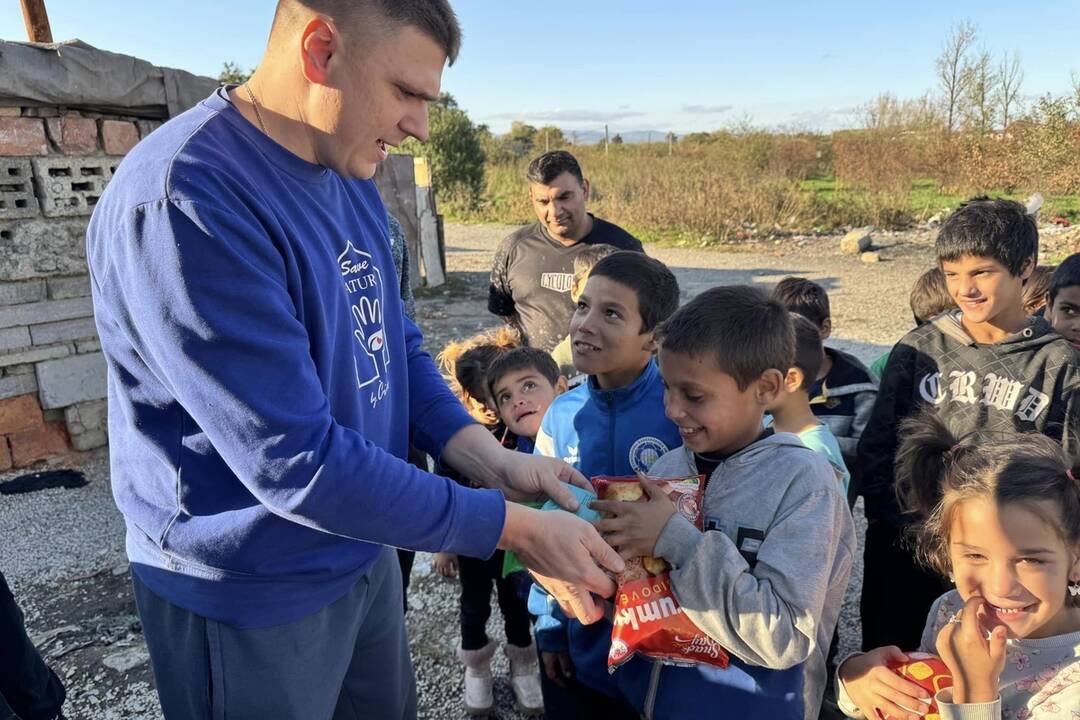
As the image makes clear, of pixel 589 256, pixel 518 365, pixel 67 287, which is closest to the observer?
pixel 518 365

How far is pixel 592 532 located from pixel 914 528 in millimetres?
1259

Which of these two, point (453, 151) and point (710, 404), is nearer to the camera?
point (710, 404)

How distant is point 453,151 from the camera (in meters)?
21.4

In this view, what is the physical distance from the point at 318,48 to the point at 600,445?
1337 mm

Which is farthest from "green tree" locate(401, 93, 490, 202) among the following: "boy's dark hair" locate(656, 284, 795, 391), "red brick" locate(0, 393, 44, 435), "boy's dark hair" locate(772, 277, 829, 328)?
"boy's dark hair" locate(656, 284, 795, 391)

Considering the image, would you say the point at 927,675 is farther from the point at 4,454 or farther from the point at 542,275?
the point at 4,454

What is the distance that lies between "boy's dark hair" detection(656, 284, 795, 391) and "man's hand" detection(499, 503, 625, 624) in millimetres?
591

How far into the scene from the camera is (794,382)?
2340 millimetres

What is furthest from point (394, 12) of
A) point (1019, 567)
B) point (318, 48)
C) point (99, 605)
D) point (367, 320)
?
point (99, 605)

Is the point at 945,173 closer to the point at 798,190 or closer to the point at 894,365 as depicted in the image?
the point at 798,190

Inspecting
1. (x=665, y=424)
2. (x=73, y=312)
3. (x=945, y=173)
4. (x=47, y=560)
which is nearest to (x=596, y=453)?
(x=665, y=424)

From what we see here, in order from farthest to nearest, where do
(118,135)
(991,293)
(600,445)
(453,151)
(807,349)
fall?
(453,151) → (118,135) → (807,349) → (991,293) → (600,445)

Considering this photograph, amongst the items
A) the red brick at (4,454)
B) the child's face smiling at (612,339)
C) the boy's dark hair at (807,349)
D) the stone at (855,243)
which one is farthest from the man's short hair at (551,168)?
the stone at (855,243)

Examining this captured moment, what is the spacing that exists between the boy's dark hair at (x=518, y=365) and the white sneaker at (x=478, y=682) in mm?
1025
